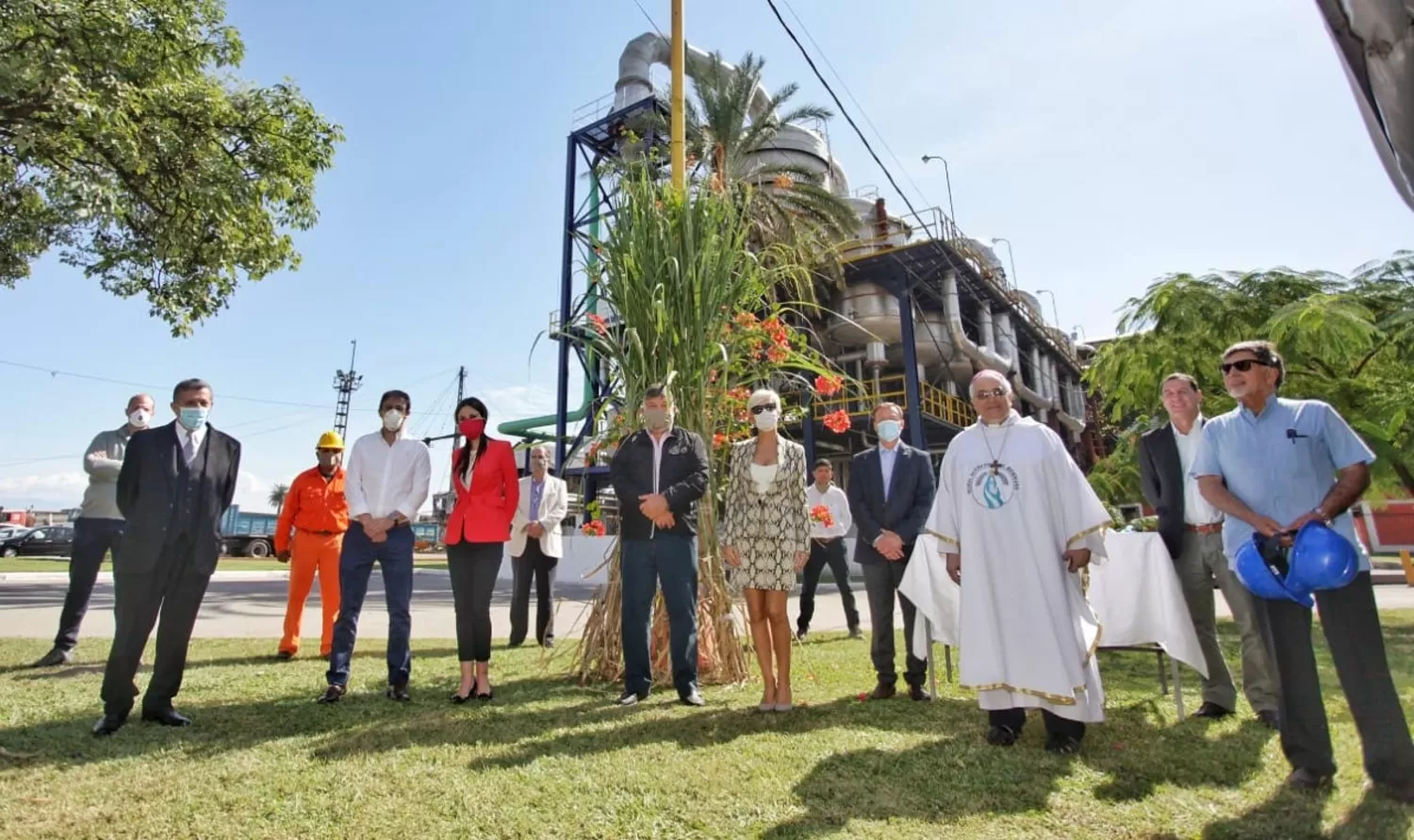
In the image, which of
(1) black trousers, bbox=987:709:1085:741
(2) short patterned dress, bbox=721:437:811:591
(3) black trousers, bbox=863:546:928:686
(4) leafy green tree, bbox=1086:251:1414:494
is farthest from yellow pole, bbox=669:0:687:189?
(4) leafy green tree, bbox=1086:251:1414:494

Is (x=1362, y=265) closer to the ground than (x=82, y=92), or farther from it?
closer to the ground

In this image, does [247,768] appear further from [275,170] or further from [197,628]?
[275,170]

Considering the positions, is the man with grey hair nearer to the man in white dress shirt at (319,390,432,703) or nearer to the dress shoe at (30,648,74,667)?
the dress shoe at (30,648,74,667)

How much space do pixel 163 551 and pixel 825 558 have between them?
18.4 feet

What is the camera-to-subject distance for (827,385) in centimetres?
474

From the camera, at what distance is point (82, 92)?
6172 millimetres

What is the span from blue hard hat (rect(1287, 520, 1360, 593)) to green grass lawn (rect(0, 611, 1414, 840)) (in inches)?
28.3

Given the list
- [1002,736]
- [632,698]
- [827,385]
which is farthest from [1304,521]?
[632,698]

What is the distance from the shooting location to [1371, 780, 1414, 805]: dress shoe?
7.96 feet

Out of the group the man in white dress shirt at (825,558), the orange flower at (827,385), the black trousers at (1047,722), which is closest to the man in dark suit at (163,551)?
the orange flower at (827,385)

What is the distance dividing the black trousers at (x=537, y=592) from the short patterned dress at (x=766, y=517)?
113 inches

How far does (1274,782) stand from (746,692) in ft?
8.02

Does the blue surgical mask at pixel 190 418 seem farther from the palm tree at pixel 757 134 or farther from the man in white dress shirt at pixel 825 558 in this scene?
the palm tree at pixel 757 134

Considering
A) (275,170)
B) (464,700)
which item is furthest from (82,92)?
(464,700)
